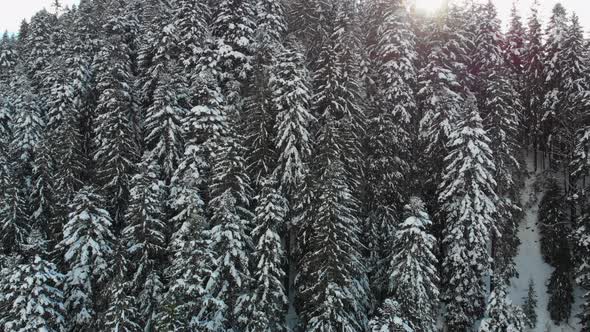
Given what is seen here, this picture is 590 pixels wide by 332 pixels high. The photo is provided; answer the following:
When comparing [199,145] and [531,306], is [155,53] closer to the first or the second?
[199,145]

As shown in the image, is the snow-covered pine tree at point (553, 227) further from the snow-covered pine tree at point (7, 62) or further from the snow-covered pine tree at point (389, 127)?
the snow-covered pine tree at point (7, 62)

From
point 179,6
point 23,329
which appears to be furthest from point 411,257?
point 179,6

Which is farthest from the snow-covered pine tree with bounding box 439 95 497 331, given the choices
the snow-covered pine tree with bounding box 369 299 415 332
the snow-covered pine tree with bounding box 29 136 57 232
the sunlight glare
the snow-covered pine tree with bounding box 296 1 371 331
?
the snow-covered pine tree with bounding box 29 136 57 232

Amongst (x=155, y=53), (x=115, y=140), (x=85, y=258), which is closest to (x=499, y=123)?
(x=155, y=53)

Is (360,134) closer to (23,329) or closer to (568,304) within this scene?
(568,304)

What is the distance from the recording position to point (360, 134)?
38.8m

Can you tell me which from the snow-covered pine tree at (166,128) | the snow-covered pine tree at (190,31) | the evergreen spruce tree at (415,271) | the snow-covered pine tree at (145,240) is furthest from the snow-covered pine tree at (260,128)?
the evergreen spruce tree at (415,271)

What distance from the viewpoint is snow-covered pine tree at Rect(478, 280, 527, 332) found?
30125 mm

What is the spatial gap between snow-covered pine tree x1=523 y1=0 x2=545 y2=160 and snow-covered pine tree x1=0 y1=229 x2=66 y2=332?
47.4 meters

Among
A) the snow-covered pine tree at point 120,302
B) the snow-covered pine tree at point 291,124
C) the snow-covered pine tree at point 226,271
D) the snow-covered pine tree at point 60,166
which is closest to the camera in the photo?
the snow-covered pine tree at point 120,302

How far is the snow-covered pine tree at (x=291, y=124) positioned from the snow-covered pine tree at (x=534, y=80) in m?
29.6

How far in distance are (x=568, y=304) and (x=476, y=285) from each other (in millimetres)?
11694

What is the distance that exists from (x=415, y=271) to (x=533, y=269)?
2046 cm

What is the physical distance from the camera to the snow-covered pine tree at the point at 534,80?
52.5m
